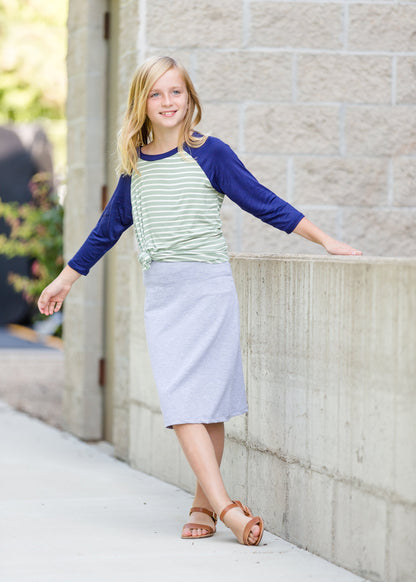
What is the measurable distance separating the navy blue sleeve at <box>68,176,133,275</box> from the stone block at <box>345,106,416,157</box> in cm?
182

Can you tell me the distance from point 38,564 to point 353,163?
2.82 meters

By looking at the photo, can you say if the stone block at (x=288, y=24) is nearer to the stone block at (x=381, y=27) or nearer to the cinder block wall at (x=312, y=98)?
the cinder block wall at (x=312, y=98)

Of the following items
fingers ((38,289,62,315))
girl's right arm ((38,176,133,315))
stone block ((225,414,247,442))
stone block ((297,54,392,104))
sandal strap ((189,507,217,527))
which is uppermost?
stone block ((297,54,392,104))

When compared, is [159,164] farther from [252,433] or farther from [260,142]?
[260,142]

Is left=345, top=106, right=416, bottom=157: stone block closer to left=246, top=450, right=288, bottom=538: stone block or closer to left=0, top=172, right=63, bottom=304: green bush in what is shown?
left=246, top=450, right=288, bottom=538: stone block

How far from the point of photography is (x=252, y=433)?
474cm

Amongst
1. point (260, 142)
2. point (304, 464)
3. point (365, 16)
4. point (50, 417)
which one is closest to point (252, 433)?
point (304, 464)

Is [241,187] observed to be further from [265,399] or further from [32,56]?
[32,56]

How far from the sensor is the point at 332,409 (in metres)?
4.07

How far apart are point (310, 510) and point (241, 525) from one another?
27 cm

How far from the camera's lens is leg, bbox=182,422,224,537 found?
4.36 meters

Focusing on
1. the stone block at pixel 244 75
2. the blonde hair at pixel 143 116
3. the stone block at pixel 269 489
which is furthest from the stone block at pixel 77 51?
the stone block at pixel 269 489

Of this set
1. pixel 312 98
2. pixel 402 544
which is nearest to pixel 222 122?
pixel 312 98

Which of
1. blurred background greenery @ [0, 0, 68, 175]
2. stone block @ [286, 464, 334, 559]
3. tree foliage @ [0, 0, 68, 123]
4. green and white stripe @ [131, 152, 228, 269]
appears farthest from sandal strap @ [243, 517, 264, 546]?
tree foliage @ [0, 0, 68, 123]
